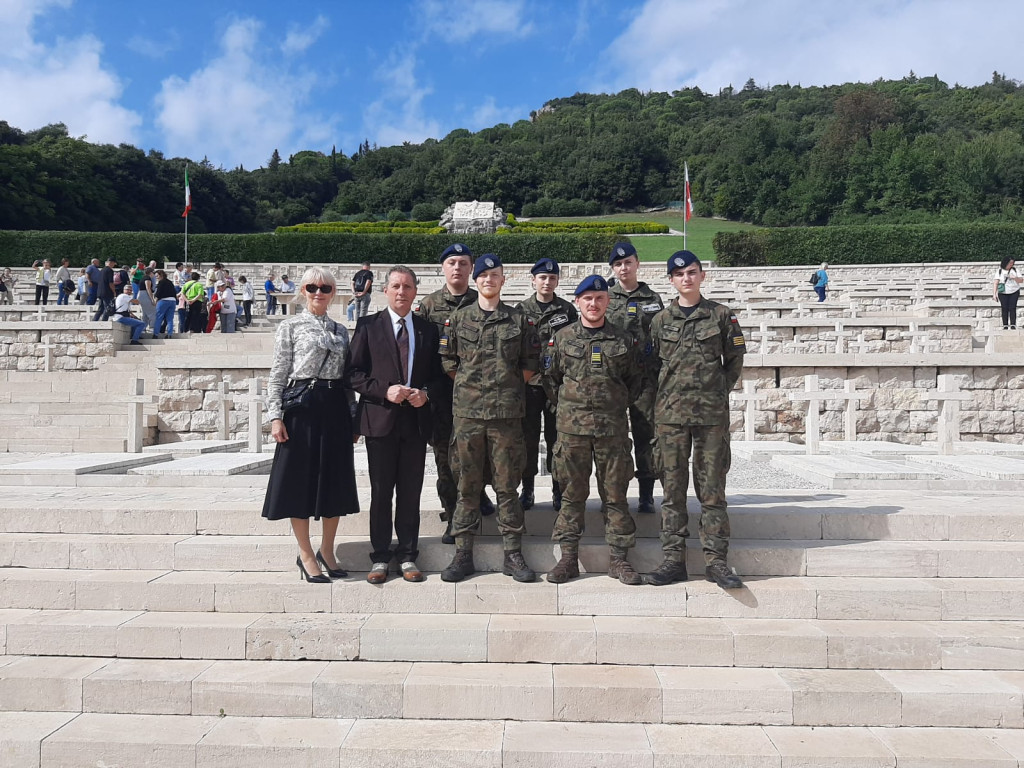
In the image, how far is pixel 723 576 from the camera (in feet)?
13.7

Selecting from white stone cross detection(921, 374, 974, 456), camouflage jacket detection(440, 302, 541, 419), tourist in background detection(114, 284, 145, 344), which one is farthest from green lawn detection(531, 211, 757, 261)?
camouflage jacket detection(440, 302, 541, 419)

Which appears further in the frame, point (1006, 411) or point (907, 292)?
point (907, 292)

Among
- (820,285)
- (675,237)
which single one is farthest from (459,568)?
(675,237)

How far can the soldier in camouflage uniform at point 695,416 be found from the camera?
4.28 meters

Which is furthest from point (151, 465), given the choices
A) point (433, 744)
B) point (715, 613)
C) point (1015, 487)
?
point (1015, 487)

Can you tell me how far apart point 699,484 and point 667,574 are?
55cm

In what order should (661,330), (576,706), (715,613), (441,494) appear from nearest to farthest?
(576,706) → (715,613) → (661,330) → (441,494)

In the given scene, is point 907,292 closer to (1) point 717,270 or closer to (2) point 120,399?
(1) point 717,270

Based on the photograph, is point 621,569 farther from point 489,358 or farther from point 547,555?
point 489,358

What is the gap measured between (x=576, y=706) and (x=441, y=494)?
1.67m

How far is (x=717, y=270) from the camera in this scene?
92.5 ft

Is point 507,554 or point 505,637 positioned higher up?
point 507,554

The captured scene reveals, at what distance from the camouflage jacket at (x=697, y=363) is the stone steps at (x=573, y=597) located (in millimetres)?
989

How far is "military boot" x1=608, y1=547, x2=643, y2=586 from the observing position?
427cm
